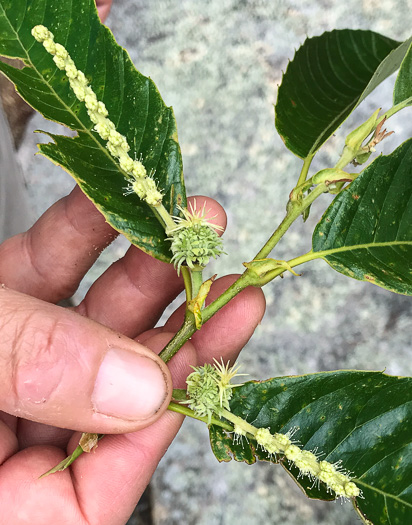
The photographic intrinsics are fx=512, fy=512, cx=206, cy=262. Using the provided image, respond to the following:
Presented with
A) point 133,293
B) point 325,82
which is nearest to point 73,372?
point 133,293

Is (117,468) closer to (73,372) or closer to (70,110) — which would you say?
(73,372)

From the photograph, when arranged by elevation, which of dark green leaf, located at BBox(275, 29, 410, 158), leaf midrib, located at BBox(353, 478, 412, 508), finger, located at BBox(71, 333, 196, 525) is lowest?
finger, located at BBox(71, 333, 196, 525)

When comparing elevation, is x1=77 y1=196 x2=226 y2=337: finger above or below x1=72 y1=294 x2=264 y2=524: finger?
above

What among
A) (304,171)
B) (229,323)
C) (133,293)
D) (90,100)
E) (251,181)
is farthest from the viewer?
(251,181)

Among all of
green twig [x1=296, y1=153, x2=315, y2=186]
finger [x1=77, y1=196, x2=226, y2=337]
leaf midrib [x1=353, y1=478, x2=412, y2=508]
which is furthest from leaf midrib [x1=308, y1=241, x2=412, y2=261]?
finger [x1=77, y1=196, x2=226, y2=337]

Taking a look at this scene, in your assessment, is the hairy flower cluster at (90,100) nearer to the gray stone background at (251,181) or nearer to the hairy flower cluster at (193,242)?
the hairy flower cluster at (193,242)

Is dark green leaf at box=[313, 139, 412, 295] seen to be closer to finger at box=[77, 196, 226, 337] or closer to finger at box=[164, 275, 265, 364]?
finger at box=[164, 275, 265, 364]
